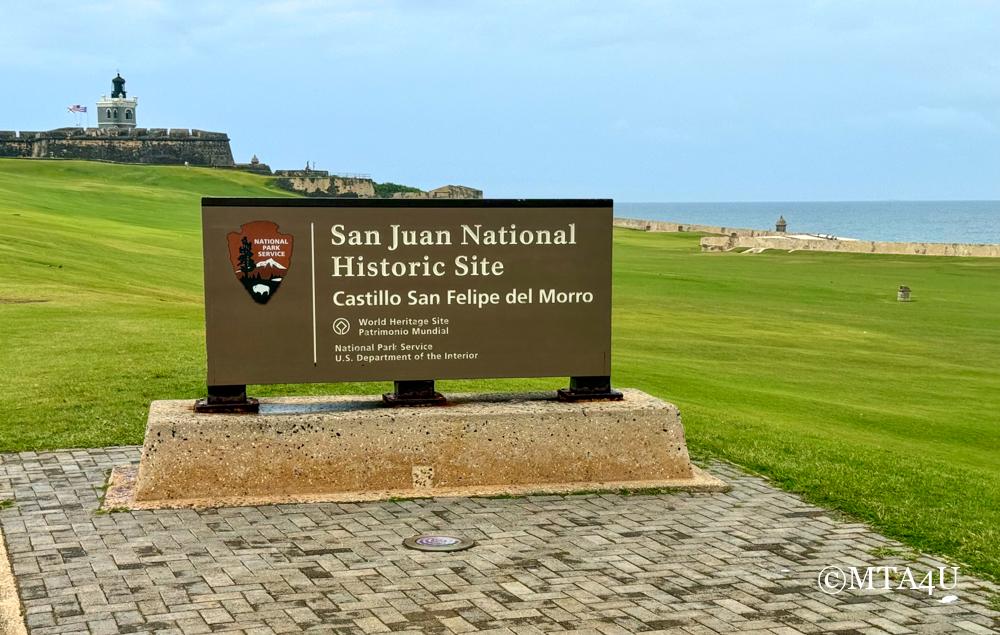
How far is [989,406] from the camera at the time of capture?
16047mm

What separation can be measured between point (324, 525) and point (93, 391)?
18.9 ft

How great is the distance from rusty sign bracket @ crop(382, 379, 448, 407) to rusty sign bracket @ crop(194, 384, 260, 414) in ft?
3.64

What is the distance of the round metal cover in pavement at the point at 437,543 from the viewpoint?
7773 mm

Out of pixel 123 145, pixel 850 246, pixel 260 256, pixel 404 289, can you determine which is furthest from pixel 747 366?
pixel 123 145

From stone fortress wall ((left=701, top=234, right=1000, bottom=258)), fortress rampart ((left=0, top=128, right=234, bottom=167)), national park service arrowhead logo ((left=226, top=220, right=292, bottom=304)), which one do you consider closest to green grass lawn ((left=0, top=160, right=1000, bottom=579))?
national park service arrowhead logo ((left=226, top=220, right=292, bottom=304))

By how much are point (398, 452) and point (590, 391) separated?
1.77 meters

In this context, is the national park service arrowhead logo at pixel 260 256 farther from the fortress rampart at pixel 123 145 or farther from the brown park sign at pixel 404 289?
the fortress rampart at pixel 123 145

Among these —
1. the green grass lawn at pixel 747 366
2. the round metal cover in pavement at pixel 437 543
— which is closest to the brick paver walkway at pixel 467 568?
the round metal cover in pavement at pixel 437 543

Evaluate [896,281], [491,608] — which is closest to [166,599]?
[491,608]

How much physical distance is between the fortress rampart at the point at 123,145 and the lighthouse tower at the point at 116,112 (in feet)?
13.8

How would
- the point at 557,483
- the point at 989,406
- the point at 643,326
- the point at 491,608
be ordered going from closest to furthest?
the point at 491,608 < the point at 557,483 < the point at 989,406 < the point at 643,326

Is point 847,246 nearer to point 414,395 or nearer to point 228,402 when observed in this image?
point 414,395

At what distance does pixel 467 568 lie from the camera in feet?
24.1

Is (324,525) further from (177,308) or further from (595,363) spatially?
(177,308)
